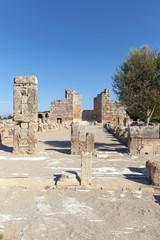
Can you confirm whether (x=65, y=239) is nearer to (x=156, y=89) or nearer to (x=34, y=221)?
(x=34, y=221)

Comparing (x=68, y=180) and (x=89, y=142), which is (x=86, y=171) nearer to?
(x=68, y=180)

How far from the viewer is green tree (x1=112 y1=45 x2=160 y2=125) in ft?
31.0

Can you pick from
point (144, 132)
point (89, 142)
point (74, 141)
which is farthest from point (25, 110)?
point (144, 132)

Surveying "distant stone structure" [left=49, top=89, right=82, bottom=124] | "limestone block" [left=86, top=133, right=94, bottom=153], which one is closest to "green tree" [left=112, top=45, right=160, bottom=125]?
"limestone block" [left=86, top=133, right=94, bottom=153]

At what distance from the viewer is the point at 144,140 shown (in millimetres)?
8109

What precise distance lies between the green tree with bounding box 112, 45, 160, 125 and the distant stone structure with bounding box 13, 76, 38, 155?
5.10 m

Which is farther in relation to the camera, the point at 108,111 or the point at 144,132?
the point at 108,111

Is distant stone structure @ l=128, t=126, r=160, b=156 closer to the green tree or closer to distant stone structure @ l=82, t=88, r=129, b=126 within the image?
the green tree

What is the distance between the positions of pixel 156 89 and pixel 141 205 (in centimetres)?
739

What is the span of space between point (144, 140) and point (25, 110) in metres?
5.82

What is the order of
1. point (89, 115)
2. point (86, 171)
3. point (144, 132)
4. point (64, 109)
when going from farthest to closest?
point (89, 115) < point (64, 109) < point (144, 132) < point (86, 171)

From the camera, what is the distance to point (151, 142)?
807cm

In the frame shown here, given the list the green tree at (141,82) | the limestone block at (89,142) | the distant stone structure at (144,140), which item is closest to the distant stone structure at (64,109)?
the green tree at (141,82)

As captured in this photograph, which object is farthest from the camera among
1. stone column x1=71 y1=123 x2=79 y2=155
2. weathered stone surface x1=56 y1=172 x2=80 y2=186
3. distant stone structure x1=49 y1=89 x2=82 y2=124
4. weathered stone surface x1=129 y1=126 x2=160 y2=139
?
distant stone structure x1=49 y1=89 x2=82 y2=124
